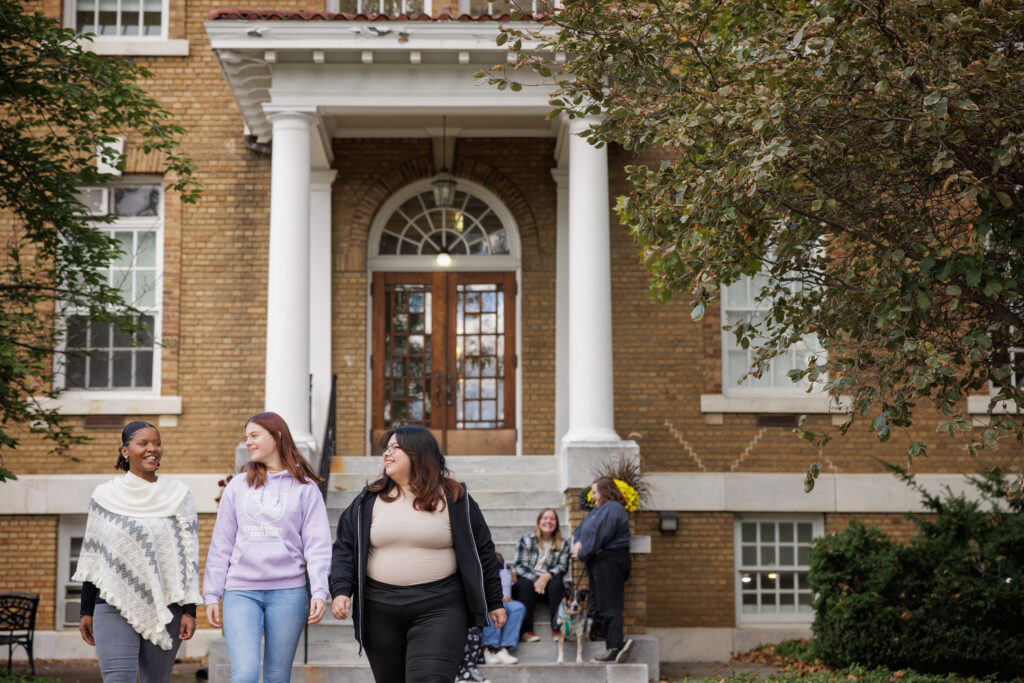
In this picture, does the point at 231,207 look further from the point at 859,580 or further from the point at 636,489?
the point at 859,580

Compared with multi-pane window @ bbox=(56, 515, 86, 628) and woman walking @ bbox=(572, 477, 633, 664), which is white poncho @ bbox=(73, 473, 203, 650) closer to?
woman walking @ bbox=(572, 477, 633, 664)

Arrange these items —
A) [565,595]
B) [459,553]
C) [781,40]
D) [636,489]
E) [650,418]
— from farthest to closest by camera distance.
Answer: [650,418] < [636,489] < [565,595] < [781,40] < [459,553]

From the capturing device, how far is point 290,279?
1297 cm

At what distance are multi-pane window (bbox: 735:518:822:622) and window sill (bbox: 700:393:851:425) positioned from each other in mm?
1340

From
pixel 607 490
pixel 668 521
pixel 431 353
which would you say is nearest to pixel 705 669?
pixel 668 521

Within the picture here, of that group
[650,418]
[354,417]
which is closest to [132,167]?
[354,417]

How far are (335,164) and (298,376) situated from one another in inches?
146

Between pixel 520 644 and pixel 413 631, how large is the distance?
5762 mm

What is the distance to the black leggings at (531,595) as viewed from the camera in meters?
11.3

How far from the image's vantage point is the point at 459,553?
18.8 feet

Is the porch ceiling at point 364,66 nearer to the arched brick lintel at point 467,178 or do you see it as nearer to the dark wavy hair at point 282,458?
the arched brick lintel at point 467,178

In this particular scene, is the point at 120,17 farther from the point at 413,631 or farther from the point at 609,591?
the point at 413,631

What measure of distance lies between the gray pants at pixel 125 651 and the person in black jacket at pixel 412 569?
113 cm

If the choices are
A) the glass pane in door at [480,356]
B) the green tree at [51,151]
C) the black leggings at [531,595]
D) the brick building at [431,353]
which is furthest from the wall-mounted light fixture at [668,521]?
the green tree at [51,151]
